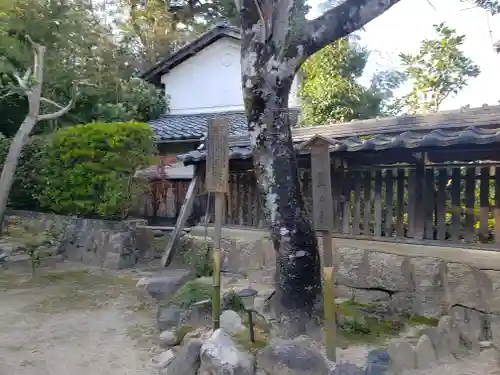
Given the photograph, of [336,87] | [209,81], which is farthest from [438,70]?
[209,81]

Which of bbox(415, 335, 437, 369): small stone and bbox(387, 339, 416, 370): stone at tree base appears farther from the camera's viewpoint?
bbox(415, 335, 437, 369): small stone

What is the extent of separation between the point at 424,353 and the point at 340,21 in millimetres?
3486

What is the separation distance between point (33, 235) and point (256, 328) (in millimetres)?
8797

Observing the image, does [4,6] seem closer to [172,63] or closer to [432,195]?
[172,63]

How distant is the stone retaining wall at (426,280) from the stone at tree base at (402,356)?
1111mm

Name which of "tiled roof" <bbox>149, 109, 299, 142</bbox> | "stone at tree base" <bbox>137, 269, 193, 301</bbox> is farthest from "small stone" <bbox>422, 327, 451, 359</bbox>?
"tiled roof" <bbox>149, 109, 299, 142</bbox>

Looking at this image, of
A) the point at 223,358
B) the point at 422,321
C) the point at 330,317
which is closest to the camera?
the point at 223,358

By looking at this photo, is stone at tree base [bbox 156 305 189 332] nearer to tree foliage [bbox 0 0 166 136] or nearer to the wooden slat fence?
the wooden slat fence

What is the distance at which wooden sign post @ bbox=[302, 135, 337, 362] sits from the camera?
4.35 m

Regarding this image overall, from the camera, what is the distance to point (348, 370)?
3980 millimetres

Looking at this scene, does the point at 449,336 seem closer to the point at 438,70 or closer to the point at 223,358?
the point at 223,358

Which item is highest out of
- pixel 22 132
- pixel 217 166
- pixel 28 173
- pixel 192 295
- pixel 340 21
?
pixel 340 21

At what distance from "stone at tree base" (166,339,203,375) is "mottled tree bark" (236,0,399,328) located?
1.06 m

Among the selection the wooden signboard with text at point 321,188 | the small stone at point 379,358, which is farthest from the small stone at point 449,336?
the wooden signboard with text at point 321,188
